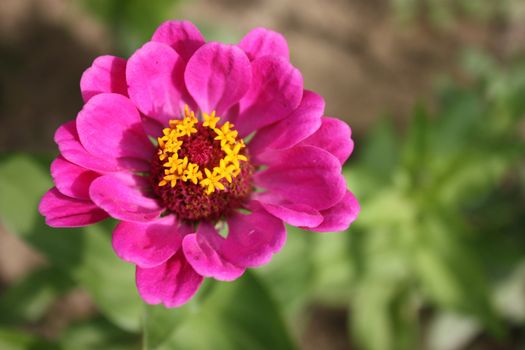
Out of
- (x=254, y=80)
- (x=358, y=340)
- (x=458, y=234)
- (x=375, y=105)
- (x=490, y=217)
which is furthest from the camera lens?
(x=375, y=105)

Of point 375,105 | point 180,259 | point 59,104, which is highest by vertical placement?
point 180,259

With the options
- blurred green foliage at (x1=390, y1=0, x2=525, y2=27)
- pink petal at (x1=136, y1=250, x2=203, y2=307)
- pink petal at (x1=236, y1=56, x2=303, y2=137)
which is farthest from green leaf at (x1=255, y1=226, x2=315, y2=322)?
blurred green foliage at (x1=390, y1=0, x2=525, y2=27)

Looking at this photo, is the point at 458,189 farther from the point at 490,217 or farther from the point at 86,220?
the point at 86,220

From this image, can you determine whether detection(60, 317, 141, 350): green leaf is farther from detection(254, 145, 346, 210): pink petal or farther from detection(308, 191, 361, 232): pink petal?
detection(308, 191, 361, 232): pink petal

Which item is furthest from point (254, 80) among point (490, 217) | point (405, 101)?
point (405, 101)

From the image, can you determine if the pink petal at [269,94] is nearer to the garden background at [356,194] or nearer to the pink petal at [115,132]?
the pink petal at [115,132]

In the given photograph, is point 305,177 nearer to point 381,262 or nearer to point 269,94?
point 269,94

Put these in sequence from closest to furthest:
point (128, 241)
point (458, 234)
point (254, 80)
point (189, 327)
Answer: point (128, 241) → point (254, 80) → point (189, 327) → point (458, 234)

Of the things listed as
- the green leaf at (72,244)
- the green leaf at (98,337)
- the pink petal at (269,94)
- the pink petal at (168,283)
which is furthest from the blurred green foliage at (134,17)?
the pink petal at (168,283)
